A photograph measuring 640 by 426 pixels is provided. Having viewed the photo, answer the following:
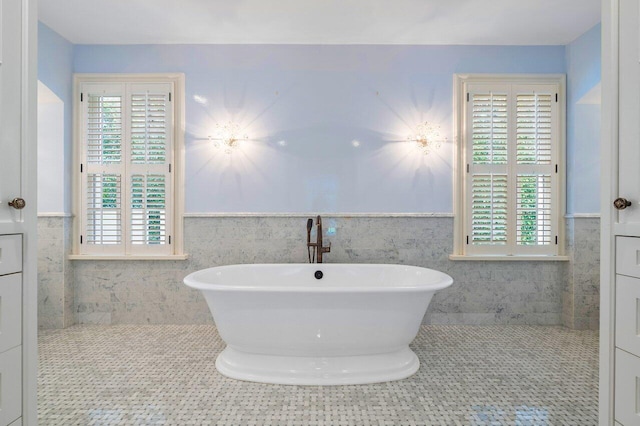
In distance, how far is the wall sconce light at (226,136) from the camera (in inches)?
142

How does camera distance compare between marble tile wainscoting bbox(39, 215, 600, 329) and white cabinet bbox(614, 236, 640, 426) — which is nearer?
white cabinet bbox(614, 236, 640, 426)

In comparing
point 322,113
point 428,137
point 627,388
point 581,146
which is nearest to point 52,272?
point 322,113

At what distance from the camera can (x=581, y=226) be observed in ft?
11.6

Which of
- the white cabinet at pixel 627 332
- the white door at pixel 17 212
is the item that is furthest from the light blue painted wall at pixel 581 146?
the white door at pixel 17 212

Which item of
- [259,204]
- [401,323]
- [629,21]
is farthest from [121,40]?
[629,21]

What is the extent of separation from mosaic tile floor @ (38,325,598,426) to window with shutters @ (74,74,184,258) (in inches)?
37.8

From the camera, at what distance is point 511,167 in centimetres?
360

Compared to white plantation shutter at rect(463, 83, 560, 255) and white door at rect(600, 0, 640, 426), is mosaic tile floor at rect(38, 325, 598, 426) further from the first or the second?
white plantation shutter at rect(463, 83, 560, 255)

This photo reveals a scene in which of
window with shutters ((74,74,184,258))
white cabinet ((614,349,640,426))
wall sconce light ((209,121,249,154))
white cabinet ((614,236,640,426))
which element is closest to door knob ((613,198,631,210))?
white cabinet ((614,236,640,426))

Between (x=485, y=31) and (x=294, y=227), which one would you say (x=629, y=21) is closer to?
(x=485, y=31)

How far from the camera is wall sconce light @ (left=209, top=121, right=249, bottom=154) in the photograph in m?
3.61

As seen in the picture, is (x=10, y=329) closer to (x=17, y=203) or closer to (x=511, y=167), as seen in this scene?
(x=17, y=203)

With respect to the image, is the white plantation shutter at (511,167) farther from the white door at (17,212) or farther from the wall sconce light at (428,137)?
the white door at (17,212)

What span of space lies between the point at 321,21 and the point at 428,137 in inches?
56.1
